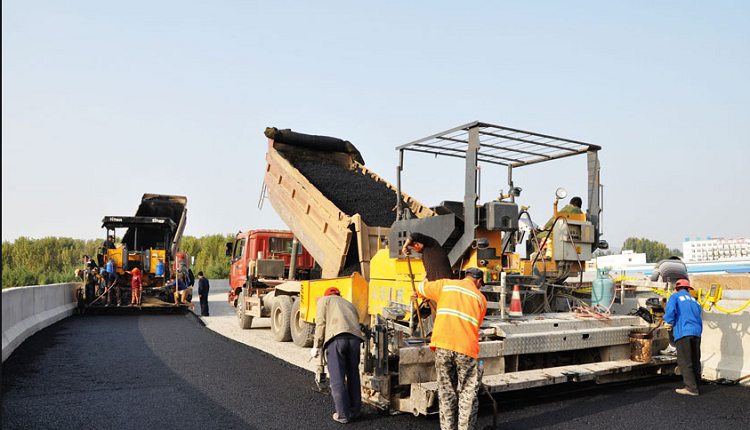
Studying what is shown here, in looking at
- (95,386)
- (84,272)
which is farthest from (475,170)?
(84,272)

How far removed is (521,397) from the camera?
6.05 meters

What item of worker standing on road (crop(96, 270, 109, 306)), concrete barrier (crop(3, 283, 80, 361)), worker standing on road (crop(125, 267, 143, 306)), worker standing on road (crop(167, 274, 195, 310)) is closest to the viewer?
concrete barrier (crop(3, 283, 80, 361))

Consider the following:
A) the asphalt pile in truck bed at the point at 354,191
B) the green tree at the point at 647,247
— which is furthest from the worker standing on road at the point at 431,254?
the green tree at the point at 647,247

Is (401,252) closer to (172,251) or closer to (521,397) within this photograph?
(521,397)

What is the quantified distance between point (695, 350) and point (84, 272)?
48.6 feet

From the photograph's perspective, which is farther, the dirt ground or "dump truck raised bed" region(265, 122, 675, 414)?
the dirt ground

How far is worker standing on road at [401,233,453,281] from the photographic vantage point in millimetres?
6048

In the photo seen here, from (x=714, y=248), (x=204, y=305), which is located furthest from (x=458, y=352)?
(x=714, y=248)

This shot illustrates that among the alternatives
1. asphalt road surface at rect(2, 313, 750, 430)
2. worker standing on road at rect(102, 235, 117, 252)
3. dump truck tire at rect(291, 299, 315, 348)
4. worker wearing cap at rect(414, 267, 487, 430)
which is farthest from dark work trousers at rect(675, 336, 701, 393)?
worker standing on road at rect(102, 235, 117, 252)

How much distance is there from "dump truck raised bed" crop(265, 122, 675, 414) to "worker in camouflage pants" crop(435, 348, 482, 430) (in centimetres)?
32

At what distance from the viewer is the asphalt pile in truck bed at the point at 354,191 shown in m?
8.73

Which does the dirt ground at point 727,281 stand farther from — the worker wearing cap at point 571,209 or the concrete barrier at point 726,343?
the worker wearing cap at point 571,209

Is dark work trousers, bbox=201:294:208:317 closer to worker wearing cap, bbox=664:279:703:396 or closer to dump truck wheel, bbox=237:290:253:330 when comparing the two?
dump truck wheel, bbox=237:290:253:330

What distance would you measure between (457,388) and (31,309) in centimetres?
1042
